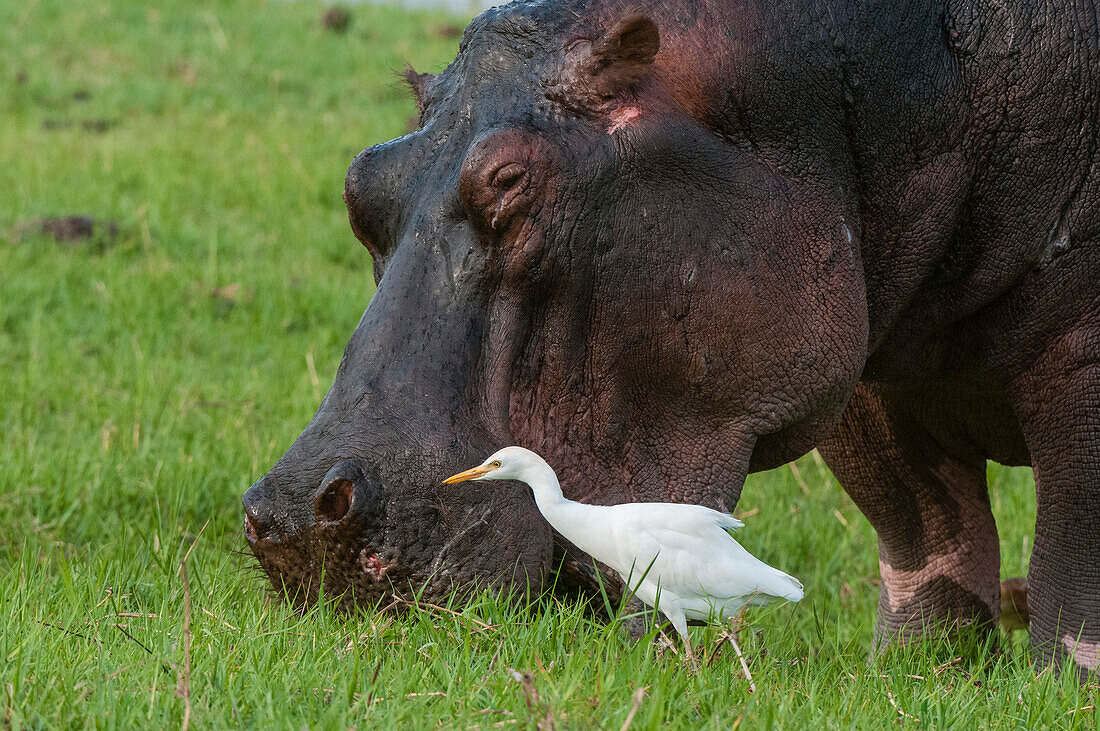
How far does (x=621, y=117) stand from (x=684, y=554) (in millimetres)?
1069

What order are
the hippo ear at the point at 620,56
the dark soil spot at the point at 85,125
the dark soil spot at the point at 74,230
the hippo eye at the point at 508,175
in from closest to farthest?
the hippo eye at the point at 508,175
the hippo ear at the point at 620,56
the dark soil spot at the point at 74,230
the dark soil spot at the point at 85,125

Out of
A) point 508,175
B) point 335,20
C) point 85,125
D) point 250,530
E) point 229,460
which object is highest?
point 335,20

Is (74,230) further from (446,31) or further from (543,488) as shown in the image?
(446,31)

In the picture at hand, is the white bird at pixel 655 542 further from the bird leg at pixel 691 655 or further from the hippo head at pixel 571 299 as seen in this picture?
the hippo head at pixel 571 299

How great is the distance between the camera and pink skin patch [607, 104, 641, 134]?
3.26m

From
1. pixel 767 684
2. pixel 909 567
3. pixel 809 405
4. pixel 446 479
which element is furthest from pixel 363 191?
pixel 909 567

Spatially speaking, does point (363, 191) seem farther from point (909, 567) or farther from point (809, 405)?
point (909, 567)

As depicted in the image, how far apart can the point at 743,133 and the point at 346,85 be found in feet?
33.7

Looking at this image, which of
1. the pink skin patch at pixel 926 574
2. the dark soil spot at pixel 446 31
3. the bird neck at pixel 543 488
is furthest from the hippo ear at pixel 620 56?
the dark soil spot at pixel 446 31

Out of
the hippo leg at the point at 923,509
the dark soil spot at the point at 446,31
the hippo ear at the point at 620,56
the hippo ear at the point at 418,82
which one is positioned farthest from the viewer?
the dark soil spot at the point at 446,31

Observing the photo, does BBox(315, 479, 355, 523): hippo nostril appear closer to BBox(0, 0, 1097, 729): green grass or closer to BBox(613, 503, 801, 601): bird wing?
BBox(0, 0, 1097, 729): green grass

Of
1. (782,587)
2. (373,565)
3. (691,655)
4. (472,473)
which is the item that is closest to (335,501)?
(373,565)

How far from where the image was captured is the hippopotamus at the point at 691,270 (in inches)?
118

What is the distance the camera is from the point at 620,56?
329cm
